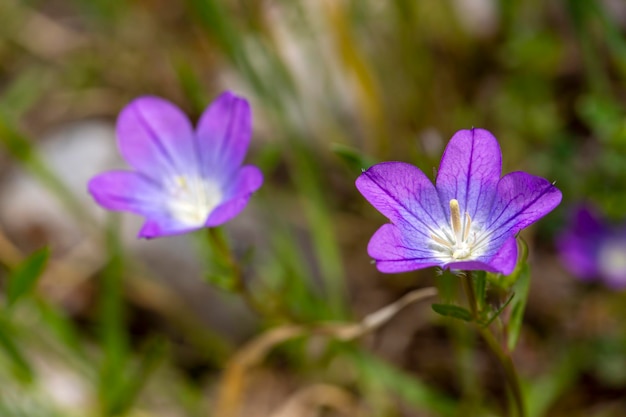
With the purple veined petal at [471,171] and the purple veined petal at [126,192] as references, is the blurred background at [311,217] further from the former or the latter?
the purple veined petal at [471,171]

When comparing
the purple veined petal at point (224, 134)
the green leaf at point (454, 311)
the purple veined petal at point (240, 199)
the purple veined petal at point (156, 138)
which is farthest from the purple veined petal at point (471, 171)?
the purple veined petal at point (156, 138)

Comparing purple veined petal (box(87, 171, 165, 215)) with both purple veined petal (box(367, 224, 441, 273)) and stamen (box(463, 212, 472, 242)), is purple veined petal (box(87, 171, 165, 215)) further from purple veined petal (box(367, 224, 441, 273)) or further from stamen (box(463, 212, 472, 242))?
stamen (box(463, 212, 472, 242))

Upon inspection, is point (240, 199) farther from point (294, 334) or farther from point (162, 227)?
point (294, 334)

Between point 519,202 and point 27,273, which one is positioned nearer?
point 519,202

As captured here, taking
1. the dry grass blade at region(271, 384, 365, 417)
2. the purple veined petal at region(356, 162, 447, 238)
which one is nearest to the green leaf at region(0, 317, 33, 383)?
the dry grass blade at region(271, 384, 365, 417)

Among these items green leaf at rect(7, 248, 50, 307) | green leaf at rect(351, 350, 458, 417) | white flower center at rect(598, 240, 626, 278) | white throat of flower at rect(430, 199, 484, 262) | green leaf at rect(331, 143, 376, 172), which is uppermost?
green leaf at rect(7, 248, 50, 307)

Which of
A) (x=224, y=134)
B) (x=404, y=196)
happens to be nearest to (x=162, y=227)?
(x=224, y=134)
